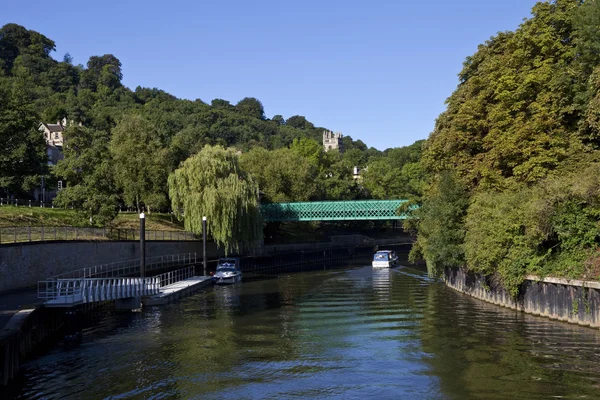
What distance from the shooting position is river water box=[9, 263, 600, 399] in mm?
20219

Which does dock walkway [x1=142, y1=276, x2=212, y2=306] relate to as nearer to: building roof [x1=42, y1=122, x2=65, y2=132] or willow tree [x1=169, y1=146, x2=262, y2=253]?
willow tree [x1=169, y1=146, x2=262, y2=253]

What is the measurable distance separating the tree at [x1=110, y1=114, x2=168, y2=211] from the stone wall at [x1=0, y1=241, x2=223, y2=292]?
58.0 ft

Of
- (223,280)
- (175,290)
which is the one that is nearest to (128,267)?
(223,280)

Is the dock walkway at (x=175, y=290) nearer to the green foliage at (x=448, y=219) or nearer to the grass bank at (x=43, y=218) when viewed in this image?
the grass bank at (x=43, y=218)

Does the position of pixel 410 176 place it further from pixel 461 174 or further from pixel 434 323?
pixel 434 323

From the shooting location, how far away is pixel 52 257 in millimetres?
41750

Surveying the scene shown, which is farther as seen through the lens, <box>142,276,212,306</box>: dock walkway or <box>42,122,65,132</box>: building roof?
<box>42,122,65,132</box>: building roof

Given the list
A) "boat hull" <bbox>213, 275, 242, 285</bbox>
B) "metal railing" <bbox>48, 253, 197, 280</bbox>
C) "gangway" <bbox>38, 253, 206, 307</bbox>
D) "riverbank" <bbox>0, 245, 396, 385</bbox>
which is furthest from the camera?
"boat hull" <bbox>213, 275, 242, 285</bbox>

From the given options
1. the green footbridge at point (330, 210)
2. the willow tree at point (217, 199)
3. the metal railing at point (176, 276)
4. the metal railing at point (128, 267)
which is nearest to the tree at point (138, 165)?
the willow tree at point (217, 199)

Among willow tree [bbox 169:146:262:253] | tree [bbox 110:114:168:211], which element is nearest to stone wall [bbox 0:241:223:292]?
willow tree [bbox 169:146:262:253]

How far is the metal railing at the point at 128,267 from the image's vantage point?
43541 mm

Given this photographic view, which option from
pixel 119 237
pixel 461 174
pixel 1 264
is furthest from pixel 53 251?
pixel 461 174

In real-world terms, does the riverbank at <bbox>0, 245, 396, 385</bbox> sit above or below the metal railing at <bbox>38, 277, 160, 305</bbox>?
below

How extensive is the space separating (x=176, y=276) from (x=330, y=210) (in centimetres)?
4329
